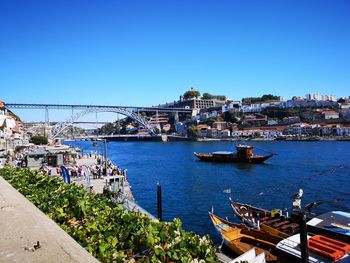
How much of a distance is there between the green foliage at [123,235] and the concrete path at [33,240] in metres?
0.29

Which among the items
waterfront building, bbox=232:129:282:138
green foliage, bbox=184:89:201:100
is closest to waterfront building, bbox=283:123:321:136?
waterfront building, bbox=232:129:282:138

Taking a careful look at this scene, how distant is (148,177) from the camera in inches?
1093

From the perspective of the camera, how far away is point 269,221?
1092 cm

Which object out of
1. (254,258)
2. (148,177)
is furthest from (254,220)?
(148,177)

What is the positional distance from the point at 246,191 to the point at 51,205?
60.5ft

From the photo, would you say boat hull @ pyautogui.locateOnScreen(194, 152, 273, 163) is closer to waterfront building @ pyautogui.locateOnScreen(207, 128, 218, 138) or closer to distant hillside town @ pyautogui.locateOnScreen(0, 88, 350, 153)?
distant hillside town @ pyautogui.locateOnScreen(0, 88, 350, 153)

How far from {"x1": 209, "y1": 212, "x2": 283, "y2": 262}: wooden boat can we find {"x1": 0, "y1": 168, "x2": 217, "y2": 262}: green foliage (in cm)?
667

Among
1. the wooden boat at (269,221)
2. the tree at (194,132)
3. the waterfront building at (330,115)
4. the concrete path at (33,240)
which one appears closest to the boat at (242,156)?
the wooden boat at (269,221)

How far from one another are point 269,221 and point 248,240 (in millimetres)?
1782

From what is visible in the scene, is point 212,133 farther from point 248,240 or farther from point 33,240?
point 33,240

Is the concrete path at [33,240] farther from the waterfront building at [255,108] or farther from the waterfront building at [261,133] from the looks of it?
the waterfront building at [255,108]

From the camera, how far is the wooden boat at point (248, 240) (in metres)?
8.80

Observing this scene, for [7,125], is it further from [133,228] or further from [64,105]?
[64,105]

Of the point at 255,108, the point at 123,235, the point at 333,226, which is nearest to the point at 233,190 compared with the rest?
the point at 333,226
